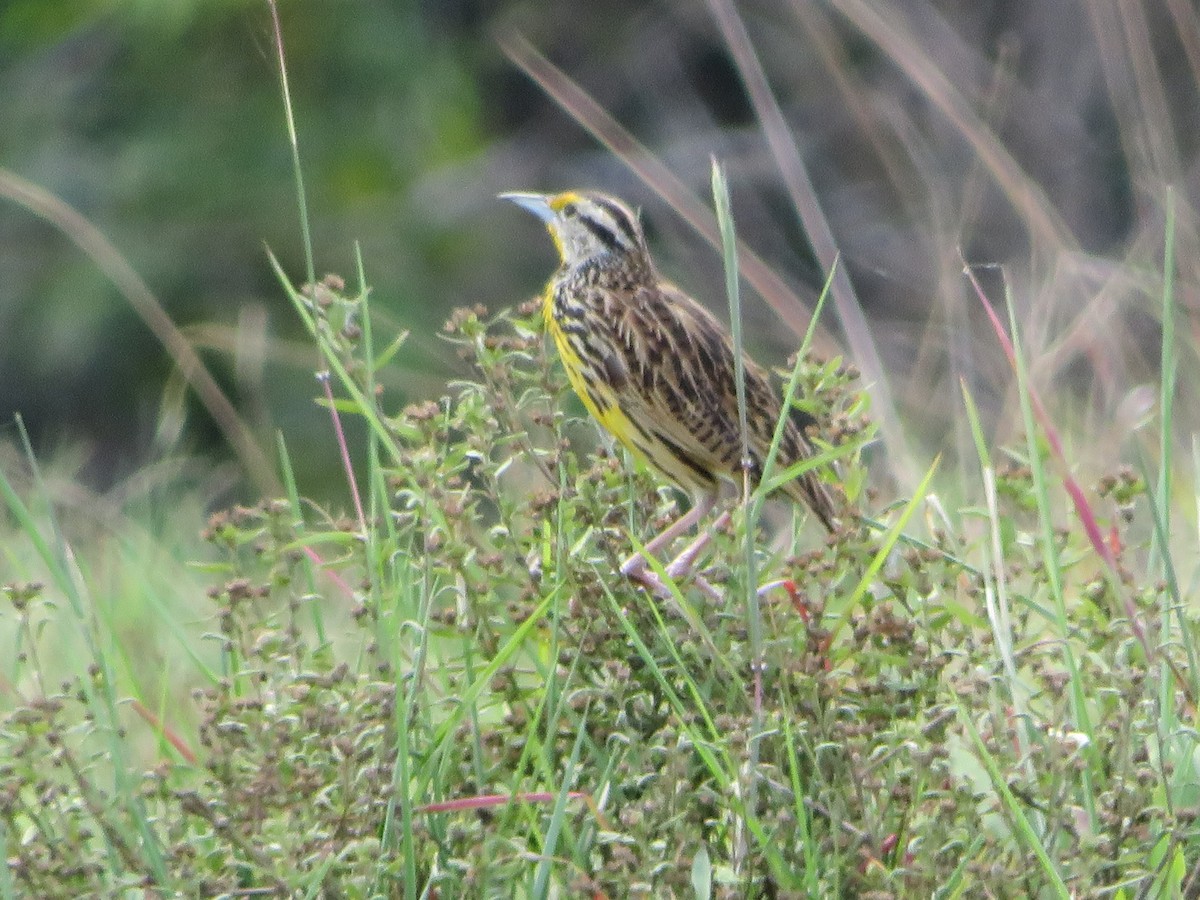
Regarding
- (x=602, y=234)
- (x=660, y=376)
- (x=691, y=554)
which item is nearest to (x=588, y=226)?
(x=602, y=234)

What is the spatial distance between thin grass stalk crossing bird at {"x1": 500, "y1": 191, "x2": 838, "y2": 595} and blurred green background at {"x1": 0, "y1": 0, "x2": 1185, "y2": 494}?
443 cm

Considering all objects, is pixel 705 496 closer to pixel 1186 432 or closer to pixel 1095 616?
pixel 1095 616

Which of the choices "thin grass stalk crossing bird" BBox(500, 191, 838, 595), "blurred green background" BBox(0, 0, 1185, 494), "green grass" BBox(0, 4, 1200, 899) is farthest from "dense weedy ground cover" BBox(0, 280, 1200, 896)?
"blurred green background" BBox(0, 0, 1185, 494)

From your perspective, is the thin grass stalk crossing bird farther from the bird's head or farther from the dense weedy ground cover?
the dense weedy ground cover

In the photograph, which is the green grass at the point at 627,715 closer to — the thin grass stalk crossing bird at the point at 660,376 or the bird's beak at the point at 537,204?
the thin grass stalk crossing bird at the point at 660,376

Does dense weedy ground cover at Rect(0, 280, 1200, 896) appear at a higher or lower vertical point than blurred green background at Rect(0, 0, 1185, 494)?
higher

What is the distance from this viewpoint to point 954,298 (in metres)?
4.76

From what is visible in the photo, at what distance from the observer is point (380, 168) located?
985cm

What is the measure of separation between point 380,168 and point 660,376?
20.1 feet

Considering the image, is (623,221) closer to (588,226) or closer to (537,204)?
(588,226)

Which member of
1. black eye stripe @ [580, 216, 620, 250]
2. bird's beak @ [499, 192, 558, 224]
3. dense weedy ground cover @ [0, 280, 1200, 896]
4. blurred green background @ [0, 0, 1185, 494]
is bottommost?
blurred green background @ [0, 0, 1185, 494]

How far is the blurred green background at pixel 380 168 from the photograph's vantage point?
9.25 metres

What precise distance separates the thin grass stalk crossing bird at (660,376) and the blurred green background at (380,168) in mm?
4426

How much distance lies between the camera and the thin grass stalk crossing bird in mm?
3764
